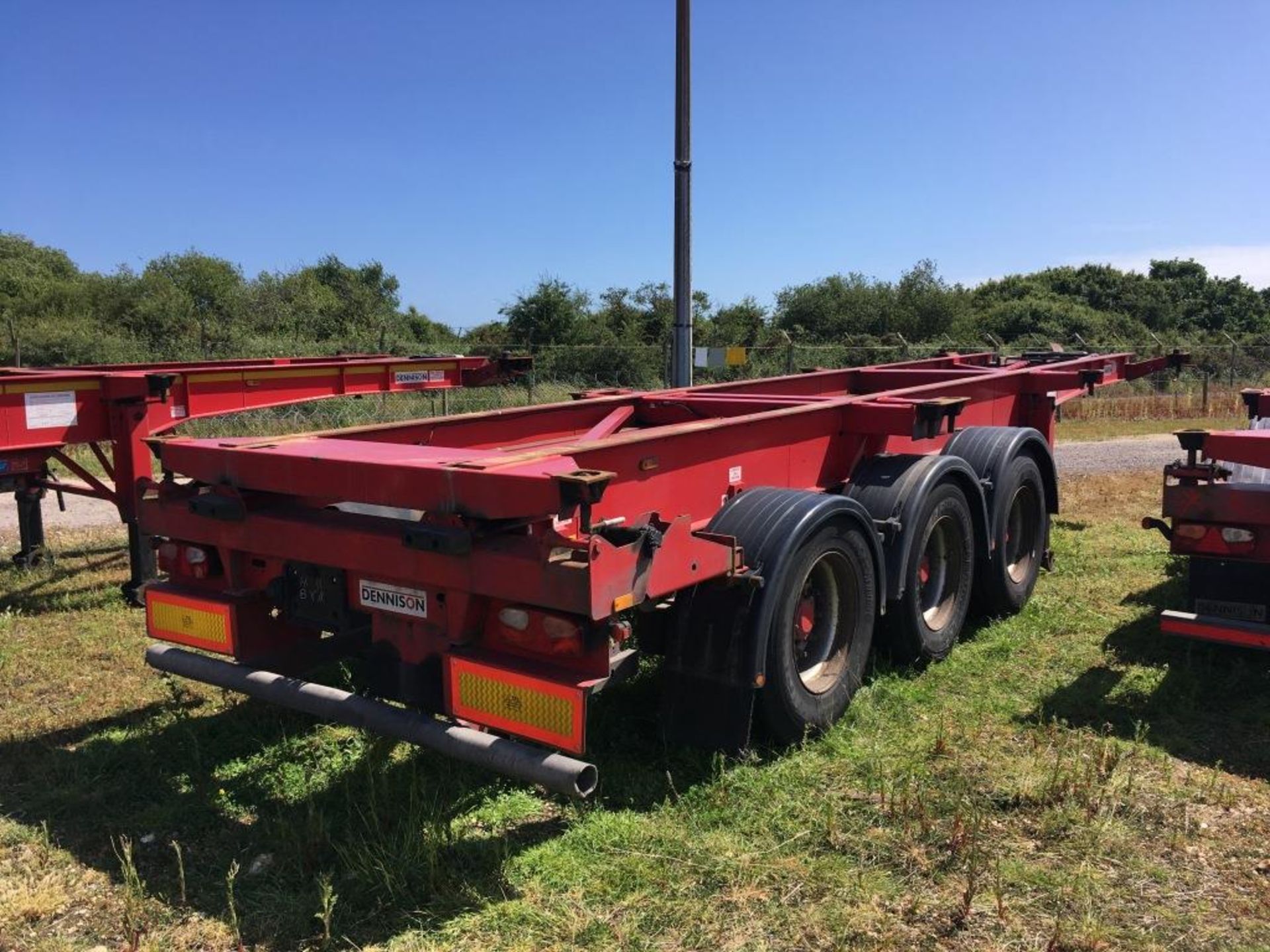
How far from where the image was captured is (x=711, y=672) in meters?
3.63

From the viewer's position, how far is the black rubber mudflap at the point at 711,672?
3578 mm

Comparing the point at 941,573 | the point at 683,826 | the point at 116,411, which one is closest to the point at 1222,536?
the point at 941,573

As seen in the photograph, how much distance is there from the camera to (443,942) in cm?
281

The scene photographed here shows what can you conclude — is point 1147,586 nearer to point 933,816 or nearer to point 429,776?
point 933,816

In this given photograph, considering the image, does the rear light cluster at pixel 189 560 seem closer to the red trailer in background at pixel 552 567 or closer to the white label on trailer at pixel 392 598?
the red trailer in background at pixel 552 567

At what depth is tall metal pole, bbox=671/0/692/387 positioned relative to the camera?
9383 mm

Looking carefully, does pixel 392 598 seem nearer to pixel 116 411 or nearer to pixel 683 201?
pixel 116 411

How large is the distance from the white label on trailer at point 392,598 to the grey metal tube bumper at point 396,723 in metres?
0.32

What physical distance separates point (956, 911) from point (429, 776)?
2.01m

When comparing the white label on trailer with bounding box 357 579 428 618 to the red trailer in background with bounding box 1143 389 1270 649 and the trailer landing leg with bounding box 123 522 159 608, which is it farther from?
the red trailer in background with bounding box 1143 389 1270 649

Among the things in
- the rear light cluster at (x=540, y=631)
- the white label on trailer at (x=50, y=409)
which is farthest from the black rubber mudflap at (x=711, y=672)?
the white label on trailer at (x=50, y=409)

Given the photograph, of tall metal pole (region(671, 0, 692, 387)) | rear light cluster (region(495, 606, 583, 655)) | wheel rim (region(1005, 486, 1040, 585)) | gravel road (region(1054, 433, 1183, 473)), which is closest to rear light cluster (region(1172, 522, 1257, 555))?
wheel rim (region(1005, 486, 1040, 585))

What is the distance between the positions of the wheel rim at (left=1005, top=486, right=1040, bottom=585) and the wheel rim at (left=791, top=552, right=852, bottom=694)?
2.43 metres

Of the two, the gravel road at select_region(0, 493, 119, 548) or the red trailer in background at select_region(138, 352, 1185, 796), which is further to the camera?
the gravel road at select_region(0, 493, 119, 548)
